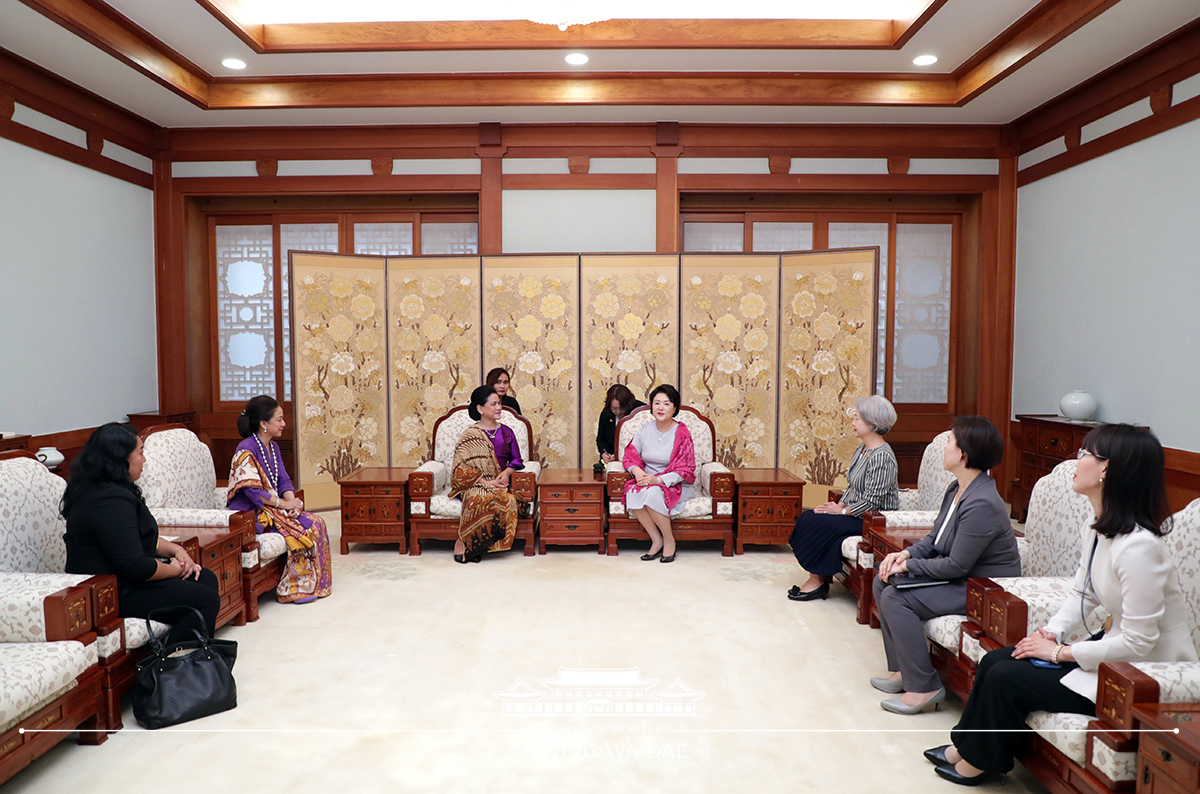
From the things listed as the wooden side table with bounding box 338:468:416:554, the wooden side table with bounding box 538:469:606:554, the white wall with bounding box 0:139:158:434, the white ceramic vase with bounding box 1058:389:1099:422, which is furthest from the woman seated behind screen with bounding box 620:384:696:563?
the white wall with bounding box 0:139:158:434

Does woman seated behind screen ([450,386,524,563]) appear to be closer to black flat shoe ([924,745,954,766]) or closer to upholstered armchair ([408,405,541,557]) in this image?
upholstered armchair ([408,405,541,557])

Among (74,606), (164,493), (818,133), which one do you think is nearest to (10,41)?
(164,493)

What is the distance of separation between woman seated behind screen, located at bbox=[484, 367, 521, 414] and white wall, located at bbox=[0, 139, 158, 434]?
3059 mm

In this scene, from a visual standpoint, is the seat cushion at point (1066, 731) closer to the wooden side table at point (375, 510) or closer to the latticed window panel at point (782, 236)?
the wooden side table at point (375, 510)

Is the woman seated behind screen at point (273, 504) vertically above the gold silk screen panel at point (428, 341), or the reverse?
the gold silk screen panel at point (428, 341)

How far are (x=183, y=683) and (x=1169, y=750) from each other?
2929 mm

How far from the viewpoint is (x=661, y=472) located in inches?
196

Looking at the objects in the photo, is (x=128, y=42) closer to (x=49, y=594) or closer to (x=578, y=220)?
(x=578, y=220)

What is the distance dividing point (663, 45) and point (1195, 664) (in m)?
4.55

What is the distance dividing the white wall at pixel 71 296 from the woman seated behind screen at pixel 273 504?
219 cm

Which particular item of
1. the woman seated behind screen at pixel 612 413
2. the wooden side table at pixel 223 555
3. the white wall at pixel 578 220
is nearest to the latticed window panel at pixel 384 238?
the white wall at pixel 578 220

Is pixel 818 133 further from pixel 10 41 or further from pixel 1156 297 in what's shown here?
pixel 10 41

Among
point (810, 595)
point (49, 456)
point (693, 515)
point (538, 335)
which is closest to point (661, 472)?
point (693, 515)

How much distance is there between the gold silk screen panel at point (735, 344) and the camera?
19.1 ft
